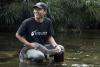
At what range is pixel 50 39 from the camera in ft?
25.8

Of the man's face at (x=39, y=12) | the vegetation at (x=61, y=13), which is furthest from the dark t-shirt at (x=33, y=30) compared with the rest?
the vegetation at (x=61, y=13)

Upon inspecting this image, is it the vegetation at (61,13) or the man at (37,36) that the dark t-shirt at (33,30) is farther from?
the vegetation at (61,13)

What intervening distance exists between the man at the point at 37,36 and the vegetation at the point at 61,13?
8102 mm

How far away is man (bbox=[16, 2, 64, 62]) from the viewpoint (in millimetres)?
7383

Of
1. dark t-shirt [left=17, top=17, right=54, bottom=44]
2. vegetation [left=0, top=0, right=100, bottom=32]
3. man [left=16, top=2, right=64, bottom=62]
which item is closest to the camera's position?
man [left=16, top=2, right=64, bottom=62]

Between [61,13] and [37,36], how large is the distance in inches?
367

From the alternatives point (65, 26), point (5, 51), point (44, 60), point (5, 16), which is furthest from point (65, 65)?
point (65, 26)

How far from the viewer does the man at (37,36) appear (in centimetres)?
738

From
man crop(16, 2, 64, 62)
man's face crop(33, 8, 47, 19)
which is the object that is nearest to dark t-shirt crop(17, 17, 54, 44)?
man crop(16, 2, 64, 62)

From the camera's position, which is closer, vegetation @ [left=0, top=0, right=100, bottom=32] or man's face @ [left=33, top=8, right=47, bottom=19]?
man's face @ [left=33, top=8, right=47, bottom=19]

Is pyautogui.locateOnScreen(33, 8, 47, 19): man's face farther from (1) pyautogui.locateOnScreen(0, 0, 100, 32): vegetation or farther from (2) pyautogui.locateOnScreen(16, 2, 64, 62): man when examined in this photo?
(1) pyautogui.locateOnScreen(0, 0, 100, 32): vegetation

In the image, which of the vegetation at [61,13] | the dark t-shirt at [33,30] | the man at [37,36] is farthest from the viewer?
the vegetation at [61,13]

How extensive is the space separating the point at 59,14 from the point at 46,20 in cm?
876

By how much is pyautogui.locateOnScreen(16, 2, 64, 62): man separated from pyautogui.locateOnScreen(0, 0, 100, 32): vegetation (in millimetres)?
8102
